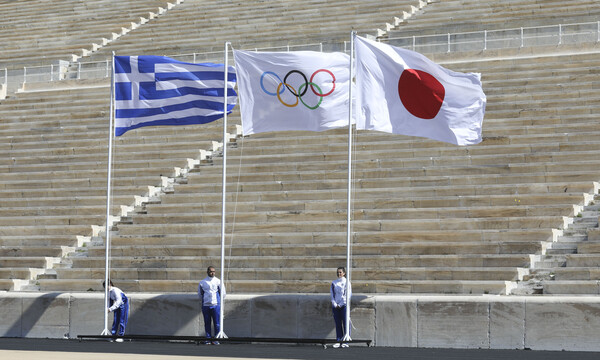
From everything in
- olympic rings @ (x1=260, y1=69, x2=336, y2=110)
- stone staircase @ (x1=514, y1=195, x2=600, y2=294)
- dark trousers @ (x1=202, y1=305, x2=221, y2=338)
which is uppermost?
olympic rings @ (x1=260, y1=69, x2=336, y2=110)

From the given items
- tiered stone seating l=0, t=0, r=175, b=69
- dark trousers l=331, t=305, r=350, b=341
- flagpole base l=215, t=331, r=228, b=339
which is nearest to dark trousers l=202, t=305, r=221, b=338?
flagpole base l=215, t=331, r=228, b=339

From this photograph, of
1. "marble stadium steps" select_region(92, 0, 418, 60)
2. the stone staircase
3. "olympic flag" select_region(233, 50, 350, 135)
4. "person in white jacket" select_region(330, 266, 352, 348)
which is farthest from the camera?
"marble stadium steps" select_region(92, 0, 418, 60)

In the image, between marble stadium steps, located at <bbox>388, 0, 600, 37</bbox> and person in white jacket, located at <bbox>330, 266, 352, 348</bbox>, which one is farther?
marble stadium steps, located at <bbox>388, 0, 600, 37</bbox>

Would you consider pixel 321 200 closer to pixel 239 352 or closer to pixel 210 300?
pixel 210 300

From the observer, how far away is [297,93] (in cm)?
1680

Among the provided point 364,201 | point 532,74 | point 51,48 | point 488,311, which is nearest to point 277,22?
point 51,48

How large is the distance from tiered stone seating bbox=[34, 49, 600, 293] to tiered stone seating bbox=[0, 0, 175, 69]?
1319 cm

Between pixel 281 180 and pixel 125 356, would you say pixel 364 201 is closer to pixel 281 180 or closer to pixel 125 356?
pixel 281 180

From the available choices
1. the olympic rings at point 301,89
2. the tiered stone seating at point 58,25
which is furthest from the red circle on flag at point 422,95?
the tiered stone seating at point 58,25

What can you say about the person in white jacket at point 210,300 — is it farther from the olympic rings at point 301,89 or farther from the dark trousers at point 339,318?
the olympic rings at point 301,89

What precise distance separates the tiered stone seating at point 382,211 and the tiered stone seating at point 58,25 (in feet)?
43.3

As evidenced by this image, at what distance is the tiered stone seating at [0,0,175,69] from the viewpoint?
115 ft

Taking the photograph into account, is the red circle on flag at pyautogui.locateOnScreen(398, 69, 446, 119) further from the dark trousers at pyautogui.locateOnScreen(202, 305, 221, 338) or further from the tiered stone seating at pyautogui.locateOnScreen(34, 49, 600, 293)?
the dark trousers at pyautogui.locateOnScreen(202, 305, 221, 338)

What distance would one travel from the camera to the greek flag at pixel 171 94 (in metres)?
17.7
